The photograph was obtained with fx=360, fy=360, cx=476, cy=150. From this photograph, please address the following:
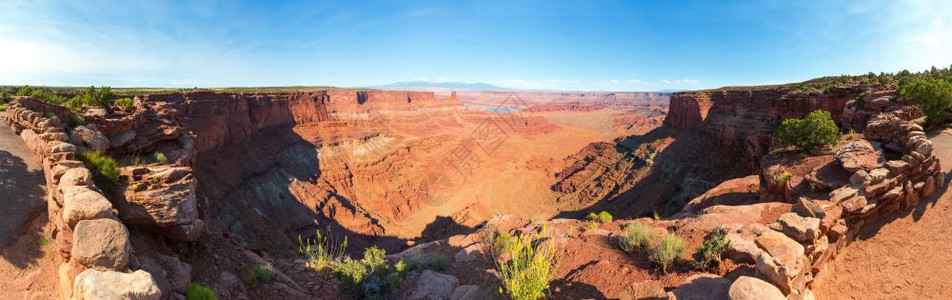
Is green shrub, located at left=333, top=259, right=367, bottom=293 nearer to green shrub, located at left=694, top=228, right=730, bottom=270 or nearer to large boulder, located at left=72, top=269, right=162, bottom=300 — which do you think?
large boulder, located at left=72, top=269, right=162, bottom=300

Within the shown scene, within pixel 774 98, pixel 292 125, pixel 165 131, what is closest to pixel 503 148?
pixel 292 125

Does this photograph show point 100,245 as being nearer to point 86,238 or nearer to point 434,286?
point 86,238

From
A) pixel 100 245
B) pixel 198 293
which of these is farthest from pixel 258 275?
pixel 100 245

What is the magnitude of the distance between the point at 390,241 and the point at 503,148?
34.9 metres

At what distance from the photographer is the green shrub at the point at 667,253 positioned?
7.84 meters

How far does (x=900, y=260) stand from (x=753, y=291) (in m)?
6.42

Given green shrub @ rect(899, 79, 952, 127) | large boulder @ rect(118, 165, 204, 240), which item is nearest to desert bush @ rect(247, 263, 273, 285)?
large boulder @ rect(118, 165, 204, 240)

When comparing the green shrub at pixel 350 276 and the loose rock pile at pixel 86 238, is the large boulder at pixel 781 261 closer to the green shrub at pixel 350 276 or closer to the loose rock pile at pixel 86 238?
the green shrub at pixel 350 276

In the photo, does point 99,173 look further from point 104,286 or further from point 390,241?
point 390,241

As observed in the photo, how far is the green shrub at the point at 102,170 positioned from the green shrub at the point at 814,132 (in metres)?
22.1

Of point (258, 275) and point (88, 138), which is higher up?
point (88, 138)

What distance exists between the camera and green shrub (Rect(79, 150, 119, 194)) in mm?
6883

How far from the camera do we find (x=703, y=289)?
6.20 metres

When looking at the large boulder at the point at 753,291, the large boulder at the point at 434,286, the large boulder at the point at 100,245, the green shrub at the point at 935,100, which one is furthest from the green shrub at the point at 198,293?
the green shrub at the point at 935,100
